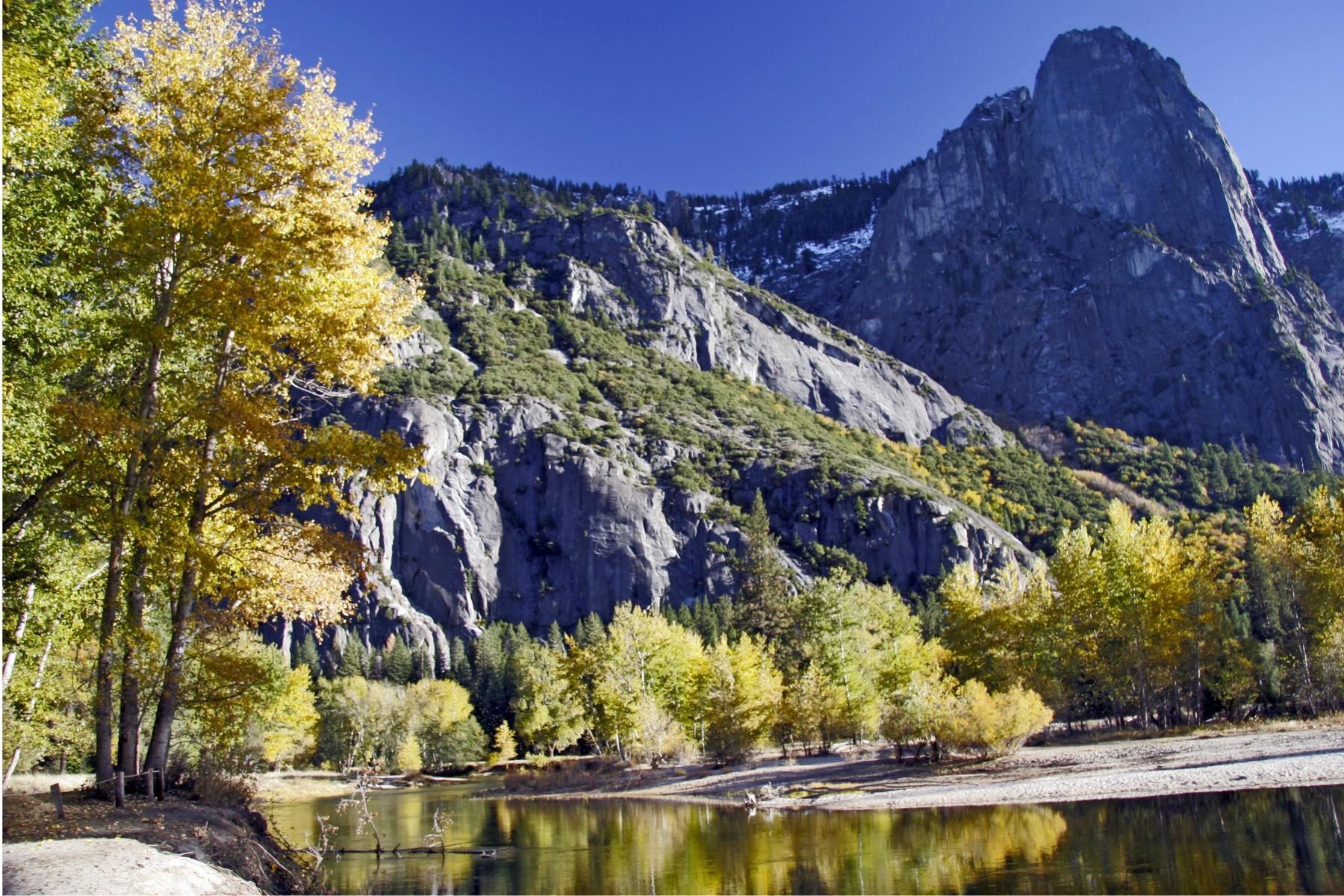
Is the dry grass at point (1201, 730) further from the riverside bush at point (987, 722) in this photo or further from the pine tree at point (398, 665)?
the pine tree at point (398, 665)

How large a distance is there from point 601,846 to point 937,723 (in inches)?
695

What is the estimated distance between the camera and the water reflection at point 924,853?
15.8 metres

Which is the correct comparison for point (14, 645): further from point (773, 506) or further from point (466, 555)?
point (773, 506)

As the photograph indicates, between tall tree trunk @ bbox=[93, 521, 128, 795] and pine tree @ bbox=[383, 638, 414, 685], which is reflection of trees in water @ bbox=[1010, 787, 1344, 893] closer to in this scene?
tall tree trunk @ bbox=[93, 521, 128, 795]

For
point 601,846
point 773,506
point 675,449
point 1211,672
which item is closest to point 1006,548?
point 773,506

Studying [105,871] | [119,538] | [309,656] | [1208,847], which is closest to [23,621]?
[119,538]

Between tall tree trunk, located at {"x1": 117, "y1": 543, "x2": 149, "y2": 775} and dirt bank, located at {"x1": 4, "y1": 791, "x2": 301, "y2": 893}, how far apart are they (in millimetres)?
764

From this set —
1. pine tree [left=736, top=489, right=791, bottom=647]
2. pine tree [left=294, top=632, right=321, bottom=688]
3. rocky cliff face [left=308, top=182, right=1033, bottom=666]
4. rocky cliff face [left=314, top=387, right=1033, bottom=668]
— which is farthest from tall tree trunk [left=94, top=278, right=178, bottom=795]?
rocky cliff face [left=314, top=387, right=1033, bottom=668]

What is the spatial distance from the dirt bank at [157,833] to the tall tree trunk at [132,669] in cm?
76

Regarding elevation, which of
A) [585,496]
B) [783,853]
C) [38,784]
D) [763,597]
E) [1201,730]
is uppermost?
[585,496]

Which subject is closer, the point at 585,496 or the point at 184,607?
the point at 184,607

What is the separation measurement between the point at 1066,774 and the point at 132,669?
103 ft

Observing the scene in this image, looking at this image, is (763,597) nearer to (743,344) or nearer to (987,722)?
(987,722)

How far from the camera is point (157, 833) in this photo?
1138cm
